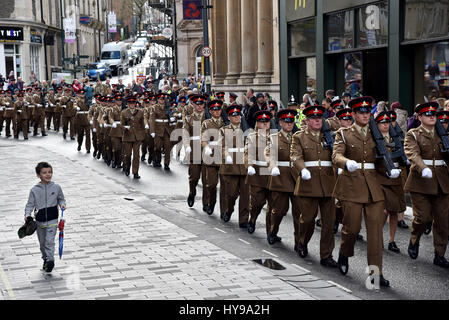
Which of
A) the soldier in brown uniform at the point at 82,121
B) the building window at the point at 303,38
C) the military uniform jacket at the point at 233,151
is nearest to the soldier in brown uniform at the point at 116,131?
the soldier in brown uniform at the point at 82,121

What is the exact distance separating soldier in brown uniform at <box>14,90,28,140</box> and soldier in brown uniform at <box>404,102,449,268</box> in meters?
22.9

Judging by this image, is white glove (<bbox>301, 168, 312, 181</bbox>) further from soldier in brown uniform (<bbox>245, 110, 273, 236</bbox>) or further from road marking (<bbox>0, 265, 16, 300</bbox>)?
road marking (<bbox>0, 265, 16, 300</bbox>)

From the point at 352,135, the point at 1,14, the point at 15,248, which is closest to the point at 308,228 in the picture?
the point at 352,135

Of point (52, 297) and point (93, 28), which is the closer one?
point (52, 297)

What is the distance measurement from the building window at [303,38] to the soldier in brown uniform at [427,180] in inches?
614

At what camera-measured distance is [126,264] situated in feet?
31.1

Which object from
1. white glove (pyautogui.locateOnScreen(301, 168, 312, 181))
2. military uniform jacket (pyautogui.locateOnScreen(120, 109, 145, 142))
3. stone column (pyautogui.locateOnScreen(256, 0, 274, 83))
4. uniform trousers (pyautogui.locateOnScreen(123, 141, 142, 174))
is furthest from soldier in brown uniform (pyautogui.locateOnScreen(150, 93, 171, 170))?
white glove (pyautogui.locateOnScreen(301, 168, 312, 181))

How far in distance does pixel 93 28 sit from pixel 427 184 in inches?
3472

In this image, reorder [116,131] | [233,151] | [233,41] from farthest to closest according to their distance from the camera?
[233,41] < [116,131] < [233,151]

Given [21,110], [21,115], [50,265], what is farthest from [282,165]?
[21,115]

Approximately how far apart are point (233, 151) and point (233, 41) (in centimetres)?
2122

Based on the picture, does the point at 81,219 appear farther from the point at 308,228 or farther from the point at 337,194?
the point at 337,194

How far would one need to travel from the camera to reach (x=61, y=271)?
9242 millimetres

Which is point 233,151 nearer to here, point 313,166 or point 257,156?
point 257,156
